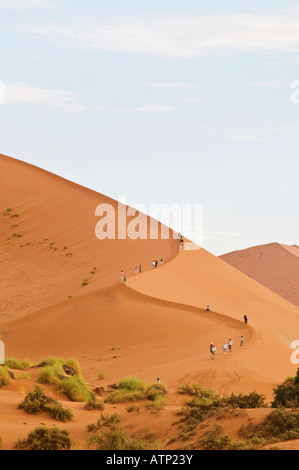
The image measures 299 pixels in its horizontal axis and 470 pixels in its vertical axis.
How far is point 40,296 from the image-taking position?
46938mm

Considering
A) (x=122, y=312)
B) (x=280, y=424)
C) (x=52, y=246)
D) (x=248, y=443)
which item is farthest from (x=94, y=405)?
(x=52, y=246)

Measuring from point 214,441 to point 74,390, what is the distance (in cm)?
791

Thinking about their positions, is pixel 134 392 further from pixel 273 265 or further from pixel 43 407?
pixel 273 265

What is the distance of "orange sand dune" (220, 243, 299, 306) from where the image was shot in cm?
9375

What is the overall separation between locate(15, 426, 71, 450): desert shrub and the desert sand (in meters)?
0.40

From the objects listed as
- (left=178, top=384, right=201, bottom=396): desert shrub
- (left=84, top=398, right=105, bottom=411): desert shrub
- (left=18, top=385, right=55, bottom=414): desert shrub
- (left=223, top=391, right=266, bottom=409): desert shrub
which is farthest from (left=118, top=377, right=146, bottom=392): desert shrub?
(left=223, top=391, right=266, bottom=409): desert shrub

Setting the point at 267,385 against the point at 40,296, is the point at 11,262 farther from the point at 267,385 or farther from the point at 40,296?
the point at 267,385

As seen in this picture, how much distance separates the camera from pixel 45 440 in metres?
15.0

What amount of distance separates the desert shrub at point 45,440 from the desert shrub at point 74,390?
20.5ft
